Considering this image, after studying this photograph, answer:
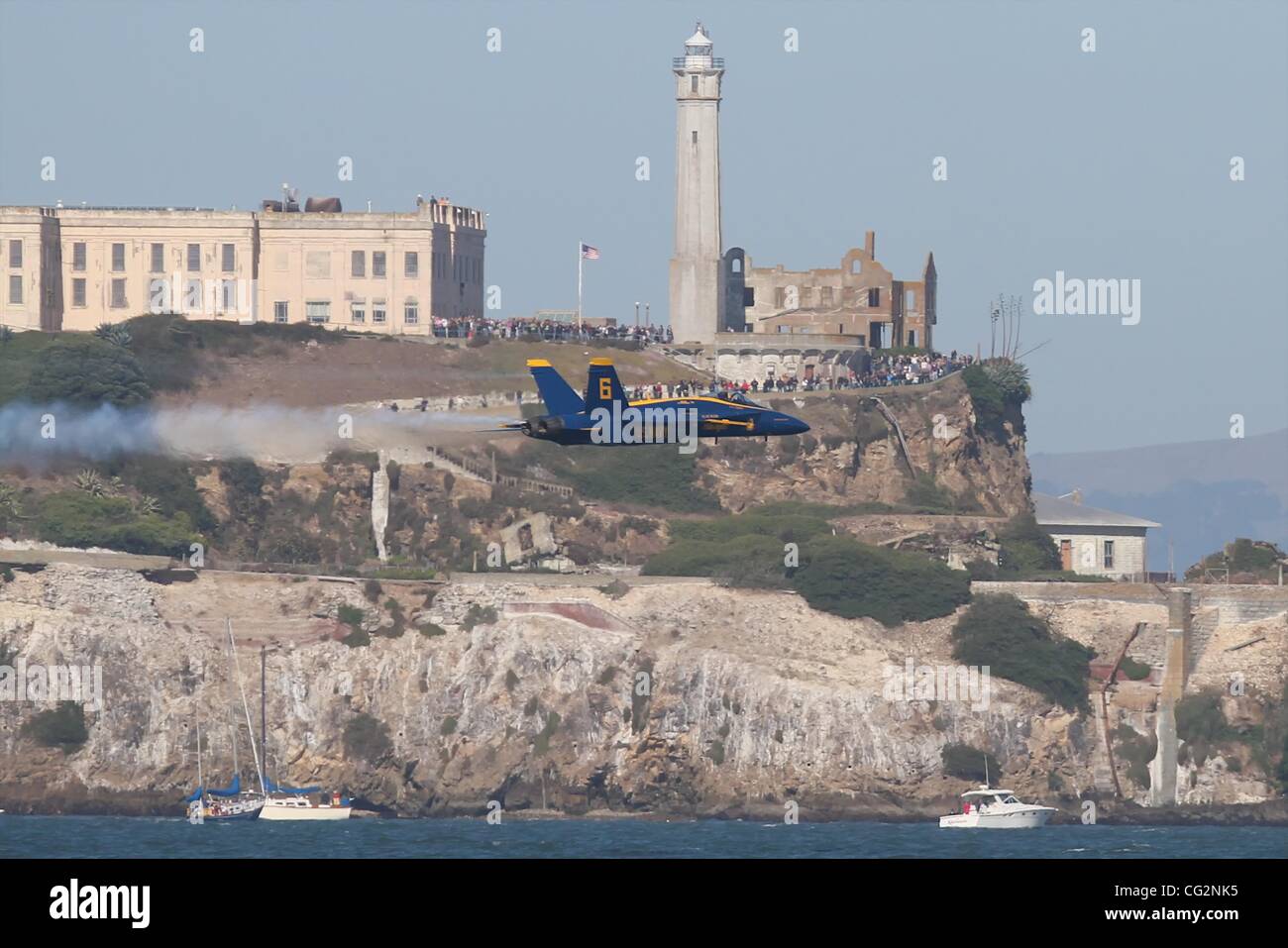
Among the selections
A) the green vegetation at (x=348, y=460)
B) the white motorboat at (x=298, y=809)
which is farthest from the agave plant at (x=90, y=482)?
the white motorboat at (x=298, y=809)

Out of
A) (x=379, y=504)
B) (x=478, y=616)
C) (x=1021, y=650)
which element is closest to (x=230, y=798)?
(x=478, y=616)

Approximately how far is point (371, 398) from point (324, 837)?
37.3 m

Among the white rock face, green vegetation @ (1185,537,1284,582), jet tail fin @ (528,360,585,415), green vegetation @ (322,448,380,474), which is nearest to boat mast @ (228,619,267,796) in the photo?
the white rock face

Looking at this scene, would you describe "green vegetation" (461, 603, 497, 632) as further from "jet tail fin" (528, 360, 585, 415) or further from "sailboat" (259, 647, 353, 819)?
"jet tail fin" (528, 360, 585, 415)

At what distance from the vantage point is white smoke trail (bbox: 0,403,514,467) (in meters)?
134

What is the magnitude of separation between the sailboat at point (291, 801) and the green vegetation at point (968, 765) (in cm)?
3090

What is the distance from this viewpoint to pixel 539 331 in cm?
16925

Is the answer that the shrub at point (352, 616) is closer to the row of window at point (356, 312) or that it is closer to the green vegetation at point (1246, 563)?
the row of window at point (356, 312)

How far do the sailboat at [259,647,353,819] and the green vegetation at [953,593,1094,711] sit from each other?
110ft

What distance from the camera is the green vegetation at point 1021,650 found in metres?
140

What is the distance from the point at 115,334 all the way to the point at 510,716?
39.8 meters
